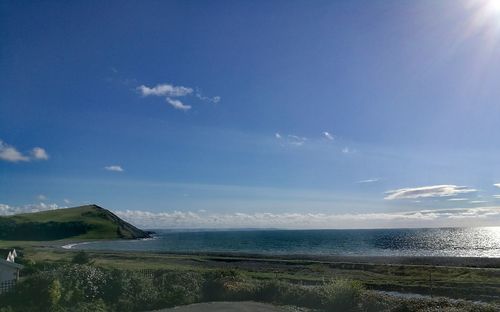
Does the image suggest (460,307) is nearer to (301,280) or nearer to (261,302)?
(261,302)

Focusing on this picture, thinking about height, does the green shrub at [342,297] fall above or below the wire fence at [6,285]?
below

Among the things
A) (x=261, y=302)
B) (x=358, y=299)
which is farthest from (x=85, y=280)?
(x=358, y=299)

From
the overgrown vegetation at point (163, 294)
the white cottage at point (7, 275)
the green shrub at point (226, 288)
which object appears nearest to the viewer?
the overgrown vegetation at point (163, 294)

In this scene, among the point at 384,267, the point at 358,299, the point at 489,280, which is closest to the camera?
the point at 358,299

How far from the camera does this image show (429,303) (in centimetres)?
2470

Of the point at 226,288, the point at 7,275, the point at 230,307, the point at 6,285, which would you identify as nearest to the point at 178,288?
the point at 226,288

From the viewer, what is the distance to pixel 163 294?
28.3 metres

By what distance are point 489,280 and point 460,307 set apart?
29.3m

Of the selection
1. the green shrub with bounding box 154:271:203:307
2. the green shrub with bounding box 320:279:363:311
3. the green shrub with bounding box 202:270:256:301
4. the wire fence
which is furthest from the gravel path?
the wire fence

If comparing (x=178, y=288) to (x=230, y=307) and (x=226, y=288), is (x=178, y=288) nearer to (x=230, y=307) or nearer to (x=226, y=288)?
(x=226, y=288)

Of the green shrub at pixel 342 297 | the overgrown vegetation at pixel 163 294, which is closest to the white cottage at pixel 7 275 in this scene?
the overgrown vegetation at pixel 163 294

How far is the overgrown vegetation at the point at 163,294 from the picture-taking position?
81.5ft

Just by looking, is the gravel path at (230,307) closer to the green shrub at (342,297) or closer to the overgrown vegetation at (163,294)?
the overgrown vegetation at (163,294)

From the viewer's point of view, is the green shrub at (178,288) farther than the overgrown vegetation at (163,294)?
Yes
